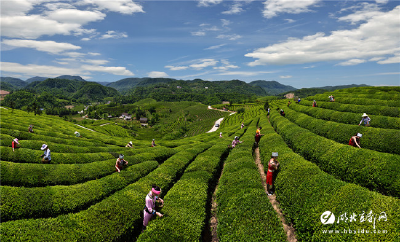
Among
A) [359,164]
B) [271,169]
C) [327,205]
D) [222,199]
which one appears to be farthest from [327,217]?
[359,164]

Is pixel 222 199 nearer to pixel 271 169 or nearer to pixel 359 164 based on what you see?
pixel 271 169

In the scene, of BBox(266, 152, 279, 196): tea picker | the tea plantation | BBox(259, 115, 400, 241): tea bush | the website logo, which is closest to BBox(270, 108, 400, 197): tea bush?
the tea plantation

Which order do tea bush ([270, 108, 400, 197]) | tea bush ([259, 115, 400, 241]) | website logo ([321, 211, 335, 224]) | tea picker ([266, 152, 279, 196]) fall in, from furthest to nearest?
1. tea picker ([266, 152, 279, 196])
2. tea bush ([270, 108, 400, 197])
3. website logo ([321, 211, 335, 224])
4. tea bush ([259, 115, 400, 241])

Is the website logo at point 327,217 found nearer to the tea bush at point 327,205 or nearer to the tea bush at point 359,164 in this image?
the tea bush at point 327,205

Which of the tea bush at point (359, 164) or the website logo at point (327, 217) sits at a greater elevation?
the tea bush at point (359, 164)

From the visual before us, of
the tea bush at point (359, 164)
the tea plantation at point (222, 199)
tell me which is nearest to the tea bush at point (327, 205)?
the tea plantation at point (222, 199)

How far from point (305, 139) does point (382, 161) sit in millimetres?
8324

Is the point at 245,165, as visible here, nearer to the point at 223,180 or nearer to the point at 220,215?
the point at 223,180

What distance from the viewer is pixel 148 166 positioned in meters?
17.9

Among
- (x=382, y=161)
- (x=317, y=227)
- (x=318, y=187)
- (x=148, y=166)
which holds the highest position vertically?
(x=382, y=161)

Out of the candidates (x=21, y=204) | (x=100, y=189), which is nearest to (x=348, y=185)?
(x=100, y=189)

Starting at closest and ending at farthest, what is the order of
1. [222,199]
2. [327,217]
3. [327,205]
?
[327,217], [327,205], [222,199]

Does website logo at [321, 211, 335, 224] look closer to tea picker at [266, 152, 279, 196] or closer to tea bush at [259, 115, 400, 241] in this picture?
tea bush at [259, 115, 400, 241]

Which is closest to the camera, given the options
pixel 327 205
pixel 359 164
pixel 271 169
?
pixel 327 205
